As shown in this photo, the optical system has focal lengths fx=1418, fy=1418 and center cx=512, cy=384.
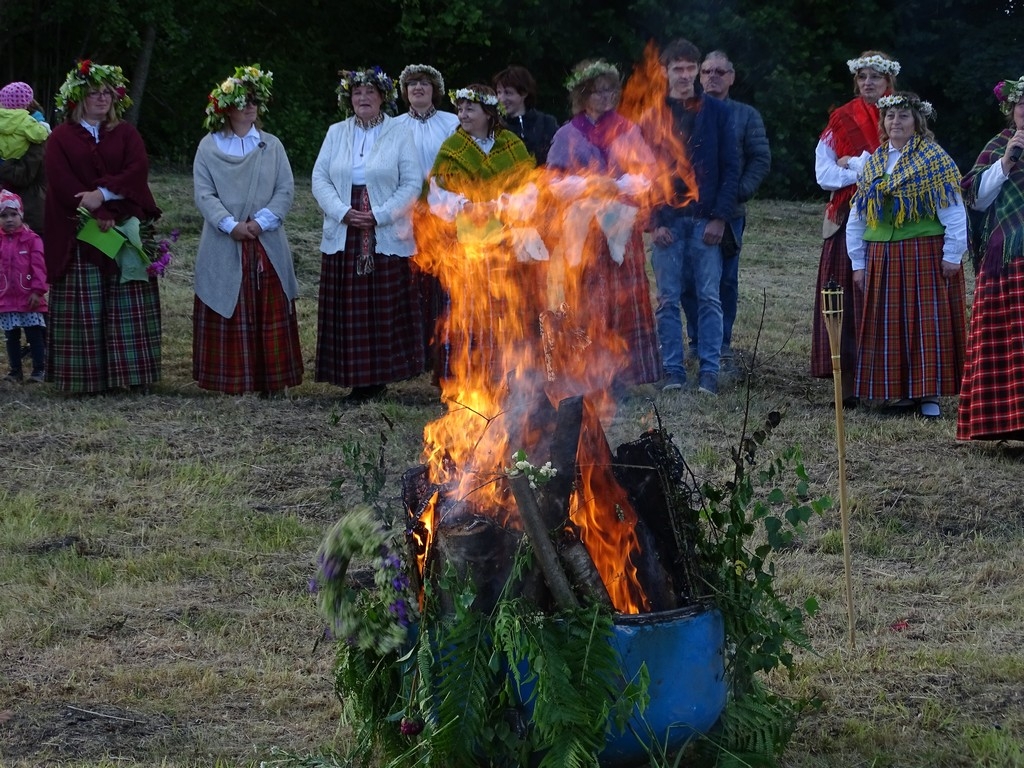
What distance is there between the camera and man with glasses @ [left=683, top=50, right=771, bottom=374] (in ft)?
30.0

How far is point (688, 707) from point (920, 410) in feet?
17.7

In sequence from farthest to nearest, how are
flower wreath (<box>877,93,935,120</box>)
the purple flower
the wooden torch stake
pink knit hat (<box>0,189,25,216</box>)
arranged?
pink knit hat (<box>0,189,25,216</box>) < flower wreath (<box>877,93,935,120</box>) < the wooden torch stake < the purple flower

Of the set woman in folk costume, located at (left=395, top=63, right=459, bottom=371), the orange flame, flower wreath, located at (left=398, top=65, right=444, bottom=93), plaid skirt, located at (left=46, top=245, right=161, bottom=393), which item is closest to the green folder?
plaid skirt, located at (left=46, top=245, right=161, bottom=393)

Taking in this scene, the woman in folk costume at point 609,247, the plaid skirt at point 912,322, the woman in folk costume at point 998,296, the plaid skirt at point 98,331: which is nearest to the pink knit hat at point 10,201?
the plaid skirt at point 98,331

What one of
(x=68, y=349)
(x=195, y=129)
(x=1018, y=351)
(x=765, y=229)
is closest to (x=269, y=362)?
(x=68, y=349)

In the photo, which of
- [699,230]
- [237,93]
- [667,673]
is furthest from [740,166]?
[667,673]

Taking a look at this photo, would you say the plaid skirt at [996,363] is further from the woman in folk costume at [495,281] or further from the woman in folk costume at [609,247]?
the woman in folk costume at [495,281]

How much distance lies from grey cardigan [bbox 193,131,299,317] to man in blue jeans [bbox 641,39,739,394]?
242 cm

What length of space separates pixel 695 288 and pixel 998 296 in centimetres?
203

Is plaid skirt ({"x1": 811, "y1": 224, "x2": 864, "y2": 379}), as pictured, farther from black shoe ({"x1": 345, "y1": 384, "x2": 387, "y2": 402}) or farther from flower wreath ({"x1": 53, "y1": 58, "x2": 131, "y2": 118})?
flower wreath ({"x1": 53, "y1": 58, "x2": 131, "y2": 118})

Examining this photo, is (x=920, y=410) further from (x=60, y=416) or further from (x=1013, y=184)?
(x=60, y=416)

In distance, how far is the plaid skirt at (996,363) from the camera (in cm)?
746

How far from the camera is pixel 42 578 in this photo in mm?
5586

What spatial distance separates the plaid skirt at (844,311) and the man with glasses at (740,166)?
0.57 meters
